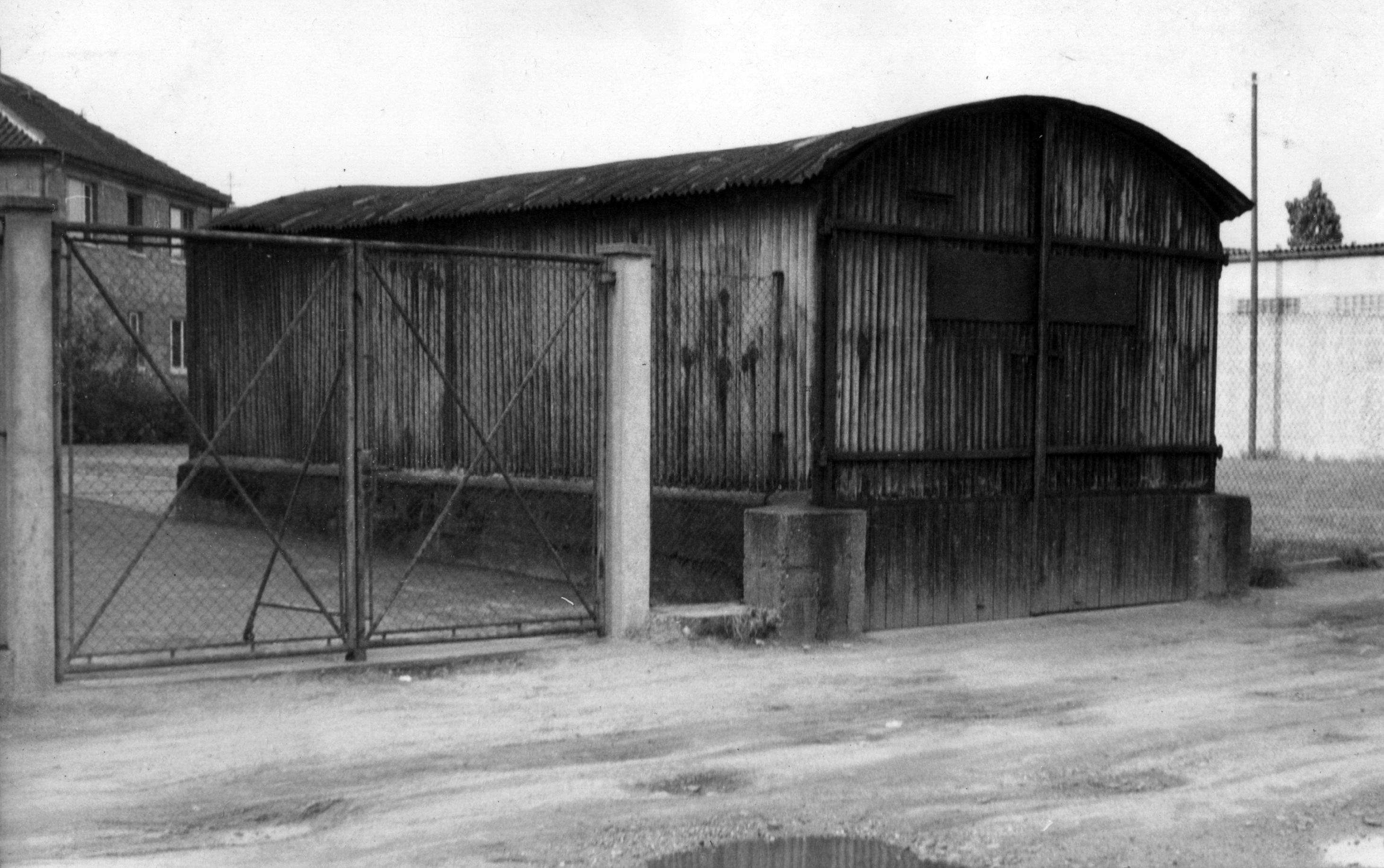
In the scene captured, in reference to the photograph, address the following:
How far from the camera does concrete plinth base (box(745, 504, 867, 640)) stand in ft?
38.4

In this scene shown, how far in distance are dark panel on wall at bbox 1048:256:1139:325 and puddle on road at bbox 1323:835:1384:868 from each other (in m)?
7.17

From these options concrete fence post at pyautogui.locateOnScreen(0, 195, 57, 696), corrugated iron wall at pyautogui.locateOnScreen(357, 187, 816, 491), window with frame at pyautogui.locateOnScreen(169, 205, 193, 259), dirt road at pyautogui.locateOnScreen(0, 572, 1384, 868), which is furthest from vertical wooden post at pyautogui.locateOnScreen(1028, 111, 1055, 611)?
window with frame at pyautogui.locateOnScreen(169, 205, 193, 259)

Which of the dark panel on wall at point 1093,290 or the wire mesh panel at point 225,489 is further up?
the dark panel on wall at point 1093,290

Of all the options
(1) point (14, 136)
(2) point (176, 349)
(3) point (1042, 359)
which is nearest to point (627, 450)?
(3) point (1042, 359)

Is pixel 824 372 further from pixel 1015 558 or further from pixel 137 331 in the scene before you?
pixel 137 331

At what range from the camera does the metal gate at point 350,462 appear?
10.2m

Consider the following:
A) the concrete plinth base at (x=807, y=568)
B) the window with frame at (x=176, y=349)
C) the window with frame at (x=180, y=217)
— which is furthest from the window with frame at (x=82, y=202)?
the concrete plinth base at (x=807, y=568)

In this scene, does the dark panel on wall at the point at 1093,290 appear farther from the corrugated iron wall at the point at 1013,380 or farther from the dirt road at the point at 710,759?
the dirt road at the point at 710,759

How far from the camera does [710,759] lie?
8.04 meters

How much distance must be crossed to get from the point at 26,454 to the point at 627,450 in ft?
12.9

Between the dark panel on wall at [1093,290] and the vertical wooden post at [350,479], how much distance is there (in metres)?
5.83

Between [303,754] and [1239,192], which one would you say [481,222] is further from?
[303,754]

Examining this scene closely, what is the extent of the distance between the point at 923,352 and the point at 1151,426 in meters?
2.68

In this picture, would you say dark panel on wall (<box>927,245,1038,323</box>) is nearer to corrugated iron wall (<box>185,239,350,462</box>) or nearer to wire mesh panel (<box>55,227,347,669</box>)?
wire mesh panel (<box>55,227,347,669</box>)
